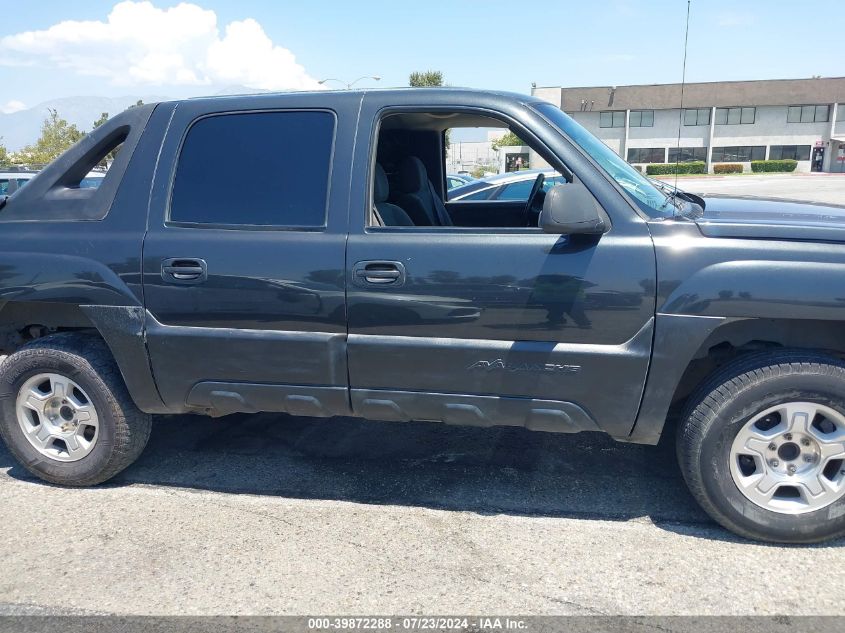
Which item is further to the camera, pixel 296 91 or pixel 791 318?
pixel 296 91

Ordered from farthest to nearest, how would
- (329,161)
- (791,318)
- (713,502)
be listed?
(329,161) < (713,502) < (791,318)

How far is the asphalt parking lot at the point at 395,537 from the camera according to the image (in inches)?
107

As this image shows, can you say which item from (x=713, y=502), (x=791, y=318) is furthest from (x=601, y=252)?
(x=713, y=502)

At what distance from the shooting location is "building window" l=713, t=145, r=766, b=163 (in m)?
60.3

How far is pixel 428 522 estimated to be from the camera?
328 cm

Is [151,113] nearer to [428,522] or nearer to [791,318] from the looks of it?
[428,522]

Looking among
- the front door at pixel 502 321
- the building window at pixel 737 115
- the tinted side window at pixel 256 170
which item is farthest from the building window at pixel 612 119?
the front door at pixel 502 321

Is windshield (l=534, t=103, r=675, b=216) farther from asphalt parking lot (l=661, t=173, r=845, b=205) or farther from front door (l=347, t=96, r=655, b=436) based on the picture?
asphalt parking lot (l=661, t=173, r=845, b=205)

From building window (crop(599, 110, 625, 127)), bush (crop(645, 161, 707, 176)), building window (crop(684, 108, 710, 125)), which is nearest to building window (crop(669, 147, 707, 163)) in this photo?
bush (crop(645, 161, 707, 176))

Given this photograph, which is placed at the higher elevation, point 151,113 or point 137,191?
point 151,113

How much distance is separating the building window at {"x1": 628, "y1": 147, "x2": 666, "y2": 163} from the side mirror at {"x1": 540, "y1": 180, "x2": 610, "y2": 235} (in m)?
62.9

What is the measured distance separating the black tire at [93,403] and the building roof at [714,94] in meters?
58.9

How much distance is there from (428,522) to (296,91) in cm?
226

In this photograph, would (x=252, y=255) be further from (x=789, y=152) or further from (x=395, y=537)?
(x=789, y=152)
